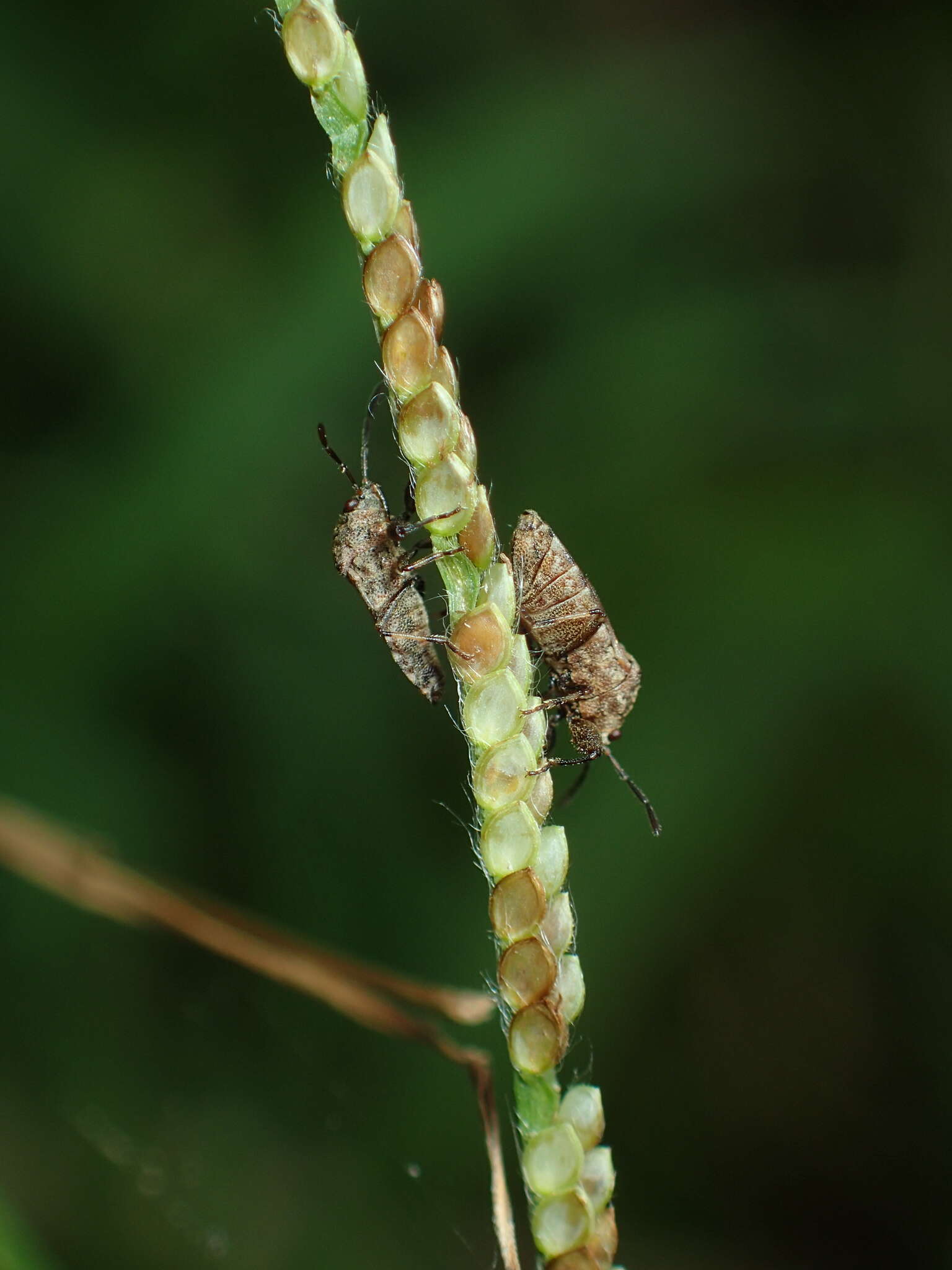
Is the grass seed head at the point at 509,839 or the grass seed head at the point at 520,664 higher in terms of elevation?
the grass seed head at the point at 520,664

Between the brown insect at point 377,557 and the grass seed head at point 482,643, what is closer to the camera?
the grass seed head at point 482,643

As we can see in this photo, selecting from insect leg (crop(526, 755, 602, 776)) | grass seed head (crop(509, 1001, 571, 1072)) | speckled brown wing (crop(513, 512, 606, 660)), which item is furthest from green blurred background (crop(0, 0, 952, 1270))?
grass seed head (crop(509, 1001, 571, 1072))

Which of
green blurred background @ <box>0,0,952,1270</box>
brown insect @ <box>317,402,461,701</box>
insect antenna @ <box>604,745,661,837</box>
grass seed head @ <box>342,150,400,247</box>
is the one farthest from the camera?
green blurred background @ <box>0,0,952,1270</box>

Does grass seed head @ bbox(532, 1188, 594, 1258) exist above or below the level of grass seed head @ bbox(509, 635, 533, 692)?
below

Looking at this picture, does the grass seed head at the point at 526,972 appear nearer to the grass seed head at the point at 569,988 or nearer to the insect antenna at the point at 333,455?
the grass seed head at the point at 569,988

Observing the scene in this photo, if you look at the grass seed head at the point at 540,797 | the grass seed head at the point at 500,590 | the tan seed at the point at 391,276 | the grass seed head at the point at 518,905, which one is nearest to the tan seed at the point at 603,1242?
the grass seed head at the point at 518,905

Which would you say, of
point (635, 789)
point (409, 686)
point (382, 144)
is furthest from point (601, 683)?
point (409, 686)

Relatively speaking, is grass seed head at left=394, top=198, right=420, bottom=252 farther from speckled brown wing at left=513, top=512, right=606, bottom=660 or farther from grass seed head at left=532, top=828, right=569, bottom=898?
speckled brown wing at left=513, top=512, right=606, bottom=660

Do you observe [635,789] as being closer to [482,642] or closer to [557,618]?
[557,618]
